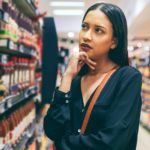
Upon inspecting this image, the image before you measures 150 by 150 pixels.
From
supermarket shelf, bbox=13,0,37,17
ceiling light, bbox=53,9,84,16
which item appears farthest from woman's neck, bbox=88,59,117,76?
ceiling light, bbox=53,9,84,16

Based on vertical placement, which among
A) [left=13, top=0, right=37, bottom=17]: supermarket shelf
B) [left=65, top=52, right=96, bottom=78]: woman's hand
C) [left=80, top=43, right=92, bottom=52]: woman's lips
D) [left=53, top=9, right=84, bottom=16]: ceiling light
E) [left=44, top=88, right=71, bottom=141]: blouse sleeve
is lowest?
[left=44, top=88, right=71, bottom=141]: blouse sleeve

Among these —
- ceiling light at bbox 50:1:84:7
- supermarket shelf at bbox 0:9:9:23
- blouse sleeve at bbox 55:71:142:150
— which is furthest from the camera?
ceiling light at bbox 50:1:84:7

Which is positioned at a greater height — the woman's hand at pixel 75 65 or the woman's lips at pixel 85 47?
the woman's lips at pixel 85 47

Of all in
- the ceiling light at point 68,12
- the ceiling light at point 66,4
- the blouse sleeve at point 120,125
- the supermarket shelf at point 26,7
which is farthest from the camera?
the ceiling light at point 68,12

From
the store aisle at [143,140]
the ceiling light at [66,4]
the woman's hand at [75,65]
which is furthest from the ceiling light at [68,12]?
the woman's hand at [75,65]

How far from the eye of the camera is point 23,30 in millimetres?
3744

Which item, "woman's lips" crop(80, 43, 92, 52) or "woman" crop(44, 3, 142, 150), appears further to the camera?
"woman's lips" crop(80, 43, 92, 52)

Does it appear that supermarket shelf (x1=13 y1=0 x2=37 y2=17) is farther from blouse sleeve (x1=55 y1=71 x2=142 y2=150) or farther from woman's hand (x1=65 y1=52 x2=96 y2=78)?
blouse sleeve (x1=55 y1=71 x2=142 y2=150)

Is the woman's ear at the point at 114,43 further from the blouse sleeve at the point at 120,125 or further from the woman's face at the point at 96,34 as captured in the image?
the blouse sleeve at the point at 120,125

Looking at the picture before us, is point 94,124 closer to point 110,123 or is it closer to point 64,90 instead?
point 110,123

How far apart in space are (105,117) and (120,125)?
8 cm

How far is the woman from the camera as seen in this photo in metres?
1.48

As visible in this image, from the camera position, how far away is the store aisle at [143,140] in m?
6.26

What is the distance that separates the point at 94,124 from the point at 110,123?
0.08 meters
